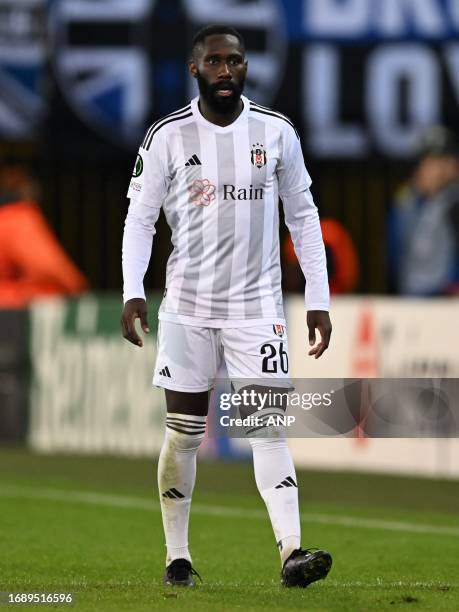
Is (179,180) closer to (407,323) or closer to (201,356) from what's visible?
(201,356)

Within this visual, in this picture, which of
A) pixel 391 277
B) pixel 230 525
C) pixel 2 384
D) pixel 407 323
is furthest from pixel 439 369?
pixel 2 384

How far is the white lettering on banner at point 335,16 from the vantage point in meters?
16.8

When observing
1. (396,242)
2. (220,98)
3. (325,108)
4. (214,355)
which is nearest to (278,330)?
(214,355)

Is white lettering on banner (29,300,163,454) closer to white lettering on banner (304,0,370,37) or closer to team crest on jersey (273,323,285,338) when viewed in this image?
white lettering on banner (304,0,370,37)

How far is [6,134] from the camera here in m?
16.6

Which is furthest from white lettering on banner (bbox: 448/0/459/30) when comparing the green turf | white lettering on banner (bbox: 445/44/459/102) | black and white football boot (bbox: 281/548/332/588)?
black and white football boot (bbox: 281/548/332/588)

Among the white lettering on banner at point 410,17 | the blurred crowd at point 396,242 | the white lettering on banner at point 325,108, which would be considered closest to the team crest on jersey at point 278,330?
the blurred crowd at point 396,242

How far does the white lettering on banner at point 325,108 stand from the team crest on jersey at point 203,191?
31.3ft

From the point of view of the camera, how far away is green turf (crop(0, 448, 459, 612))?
7.14 meters

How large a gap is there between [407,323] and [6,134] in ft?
15.5

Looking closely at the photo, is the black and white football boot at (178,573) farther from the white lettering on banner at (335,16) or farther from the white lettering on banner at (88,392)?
the white lettering on banner at (335,16)

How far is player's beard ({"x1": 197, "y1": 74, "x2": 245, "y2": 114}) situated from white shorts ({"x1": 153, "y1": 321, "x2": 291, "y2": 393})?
2.70 ft

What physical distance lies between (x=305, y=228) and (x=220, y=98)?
2.00 feet

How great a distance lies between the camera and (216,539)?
9781 mm
